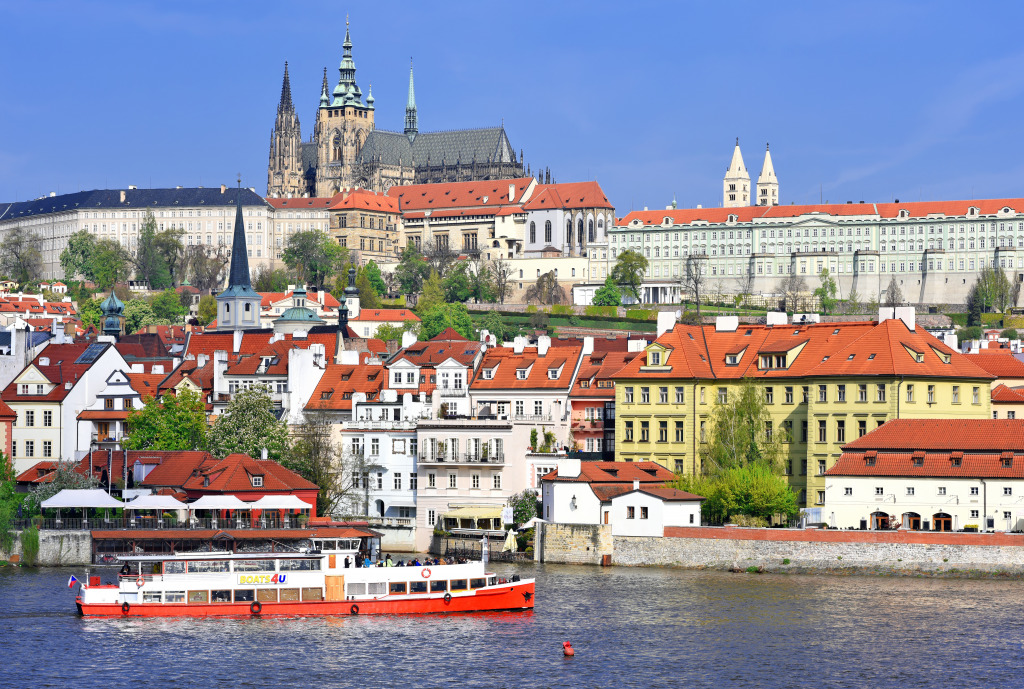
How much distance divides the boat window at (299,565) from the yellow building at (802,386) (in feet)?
71.2

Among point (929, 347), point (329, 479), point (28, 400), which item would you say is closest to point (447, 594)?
point (329, 479)

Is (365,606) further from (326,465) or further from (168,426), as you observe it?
(168,426)

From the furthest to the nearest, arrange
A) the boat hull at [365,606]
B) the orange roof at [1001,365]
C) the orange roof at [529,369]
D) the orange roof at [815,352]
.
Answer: the orange roof at [1001,365] < the orange roof at [529,369] < the orange roof at [815,352] < the boat hull at [365,606]

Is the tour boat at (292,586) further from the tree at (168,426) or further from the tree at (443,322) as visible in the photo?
the tree at (443,322)

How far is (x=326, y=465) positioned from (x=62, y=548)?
1369cm

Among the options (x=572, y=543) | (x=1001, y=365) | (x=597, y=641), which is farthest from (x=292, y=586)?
(x=1001, y=365)

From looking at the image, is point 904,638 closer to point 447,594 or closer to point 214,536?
→ point 447,594

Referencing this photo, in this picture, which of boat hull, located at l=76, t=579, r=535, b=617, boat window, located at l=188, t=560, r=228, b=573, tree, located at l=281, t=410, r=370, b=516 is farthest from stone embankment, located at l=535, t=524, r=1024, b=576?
boat window, located at l=188, t=560, r=228, b=573

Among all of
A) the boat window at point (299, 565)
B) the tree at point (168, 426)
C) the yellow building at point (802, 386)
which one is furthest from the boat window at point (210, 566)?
the yellow building at point (802, 386)

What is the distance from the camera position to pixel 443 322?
179625mm

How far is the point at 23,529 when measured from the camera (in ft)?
241

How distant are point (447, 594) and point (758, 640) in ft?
38.3

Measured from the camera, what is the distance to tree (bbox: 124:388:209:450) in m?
84.2

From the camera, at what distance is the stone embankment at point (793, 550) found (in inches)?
2564
